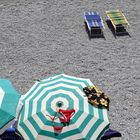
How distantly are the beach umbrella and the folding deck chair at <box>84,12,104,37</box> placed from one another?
651cm

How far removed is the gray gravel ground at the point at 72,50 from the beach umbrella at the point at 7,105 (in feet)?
9.45

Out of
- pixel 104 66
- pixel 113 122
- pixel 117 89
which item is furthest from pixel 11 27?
pixel 113 122

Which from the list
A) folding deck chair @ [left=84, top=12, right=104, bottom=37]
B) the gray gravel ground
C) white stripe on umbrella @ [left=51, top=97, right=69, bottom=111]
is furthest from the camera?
folding deck chair @ [left=84, top=12, right=104, bottom=37]

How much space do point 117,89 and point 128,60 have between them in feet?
6.03

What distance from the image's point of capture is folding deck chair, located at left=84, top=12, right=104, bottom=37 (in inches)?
585

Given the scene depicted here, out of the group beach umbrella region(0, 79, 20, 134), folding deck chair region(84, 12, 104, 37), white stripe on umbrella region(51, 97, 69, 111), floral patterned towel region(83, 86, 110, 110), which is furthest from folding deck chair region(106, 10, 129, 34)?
white stripe on umbrella region(51, 97, 69, 111)

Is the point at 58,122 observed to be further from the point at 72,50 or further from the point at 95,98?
the point at 72,50

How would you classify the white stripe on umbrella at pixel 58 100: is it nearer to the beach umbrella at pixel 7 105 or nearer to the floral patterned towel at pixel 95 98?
the floral patterned towel at pixel 95 98

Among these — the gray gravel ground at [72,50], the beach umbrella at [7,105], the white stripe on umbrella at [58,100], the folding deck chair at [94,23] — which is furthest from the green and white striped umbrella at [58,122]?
the folding deck chair at [94,23]

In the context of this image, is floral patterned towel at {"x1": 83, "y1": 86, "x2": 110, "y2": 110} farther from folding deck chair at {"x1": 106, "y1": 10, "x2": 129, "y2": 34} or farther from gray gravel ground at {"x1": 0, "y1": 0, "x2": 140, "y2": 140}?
folding deck chair at {"x1": 106, "y1": 10, "x2": 129, "y2": 34}

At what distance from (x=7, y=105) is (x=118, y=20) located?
839 cm

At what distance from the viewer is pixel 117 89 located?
12.0 meters

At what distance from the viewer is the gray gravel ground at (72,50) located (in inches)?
463

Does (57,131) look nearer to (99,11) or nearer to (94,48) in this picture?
(94,48)
